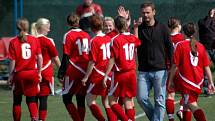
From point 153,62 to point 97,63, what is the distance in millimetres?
893

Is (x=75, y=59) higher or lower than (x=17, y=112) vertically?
higher

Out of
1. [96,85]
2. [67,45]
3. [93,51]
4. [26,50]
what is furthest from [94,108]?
[26,50]

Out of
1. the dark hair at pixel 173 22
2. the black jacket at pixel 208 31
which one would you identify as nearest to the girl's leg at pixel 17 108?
the dark hair at pixel 173 22

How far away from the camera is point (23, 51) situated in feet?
41.7

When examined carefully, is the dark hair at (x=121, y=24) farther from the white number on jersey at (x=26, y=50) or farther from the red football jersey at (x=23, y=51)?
the white number on jersey at (x=26, y=50)

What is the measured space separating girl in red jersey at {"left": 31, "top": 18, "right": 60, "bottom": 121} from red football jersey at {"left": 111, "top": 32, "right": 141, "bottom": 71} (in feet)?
4.38

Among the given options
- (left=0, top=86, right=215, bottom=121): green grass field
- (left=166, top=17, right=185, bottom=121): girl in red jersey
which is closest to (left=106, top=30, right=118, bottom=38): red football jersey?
(left=166, top=17, right=185, bottom=121): girl in red jersey

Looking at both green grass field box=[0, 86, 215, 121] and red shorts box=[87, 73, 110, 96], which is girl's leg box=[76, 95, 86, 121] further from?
green grass field box=[0, 86, 215, 121]

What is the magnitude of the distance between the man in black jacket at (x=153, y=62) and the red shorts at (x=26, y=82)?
171 centimetres

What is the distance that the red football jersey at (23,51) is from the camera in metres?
12.7

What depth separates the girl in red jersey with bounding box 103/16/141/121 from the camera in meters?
12.0

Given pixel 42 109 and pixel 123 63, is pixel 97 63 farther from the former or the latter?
pixel 42 109

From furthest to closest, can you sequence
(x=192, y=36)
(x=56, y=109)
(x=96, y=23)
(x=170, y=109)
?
(x=56, y=109) < (x=170, y=109) < (x=96, y=23) < (x=192, y=36)

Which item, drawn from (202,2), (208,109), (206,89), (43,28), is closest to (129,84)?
(43,28)
